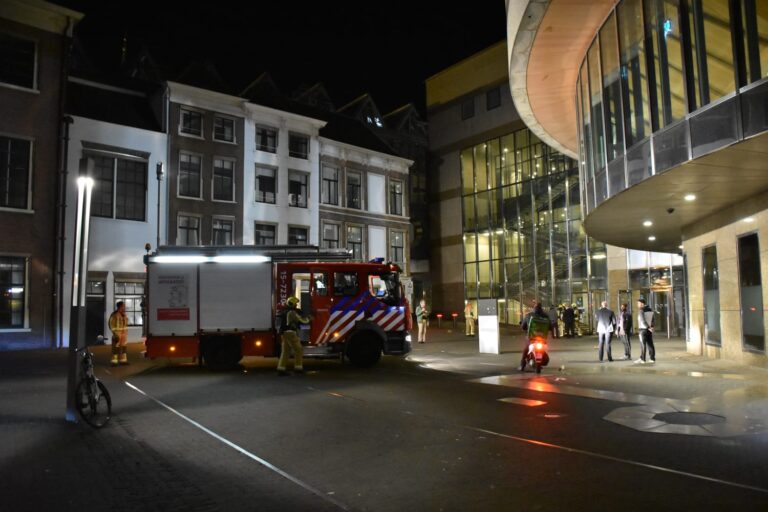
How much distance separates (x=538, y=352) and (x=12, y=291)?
2057 cm

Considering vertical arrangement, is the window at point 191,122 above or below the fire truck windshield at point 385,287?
above

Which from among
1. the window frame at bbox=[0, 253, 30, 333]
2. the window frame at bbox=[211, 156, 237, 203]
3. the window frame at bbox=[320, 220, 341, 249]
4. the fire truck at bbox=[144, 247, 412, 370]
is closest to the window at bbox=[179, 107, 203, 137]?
the window frame at bbox=[211, 156, 237, 203]

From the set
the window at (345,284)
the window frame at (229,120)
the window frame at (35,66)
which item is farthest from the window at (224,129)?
the window at (345,284)

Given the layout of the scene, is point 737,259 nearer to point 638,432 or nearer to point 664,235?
point 664,235

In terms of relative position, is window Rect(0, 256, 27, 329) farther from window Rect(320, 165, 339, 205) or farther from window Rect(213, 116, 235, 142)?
window Rect(320, 165, 339, 205)

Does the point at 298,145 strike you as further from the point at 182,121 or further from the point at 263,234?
the point at 182,121

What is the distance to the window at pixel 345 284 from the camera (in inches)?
643

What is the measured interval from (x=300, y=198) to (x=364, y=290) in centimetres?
2056

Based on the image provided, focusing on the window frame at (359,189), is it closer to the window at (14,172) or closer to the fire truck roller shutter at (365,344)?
the window at (14,172)

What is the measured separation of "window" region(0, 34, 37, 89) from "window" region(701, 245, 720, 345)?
2580 centimetres

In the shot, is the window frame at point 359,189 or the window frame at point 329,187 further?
the window frame at point 359,189

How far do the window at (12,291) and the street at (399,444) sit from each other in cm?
1185

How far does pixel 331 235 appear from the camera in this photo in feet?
124

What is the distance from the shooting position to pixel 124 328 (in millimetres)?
17609
